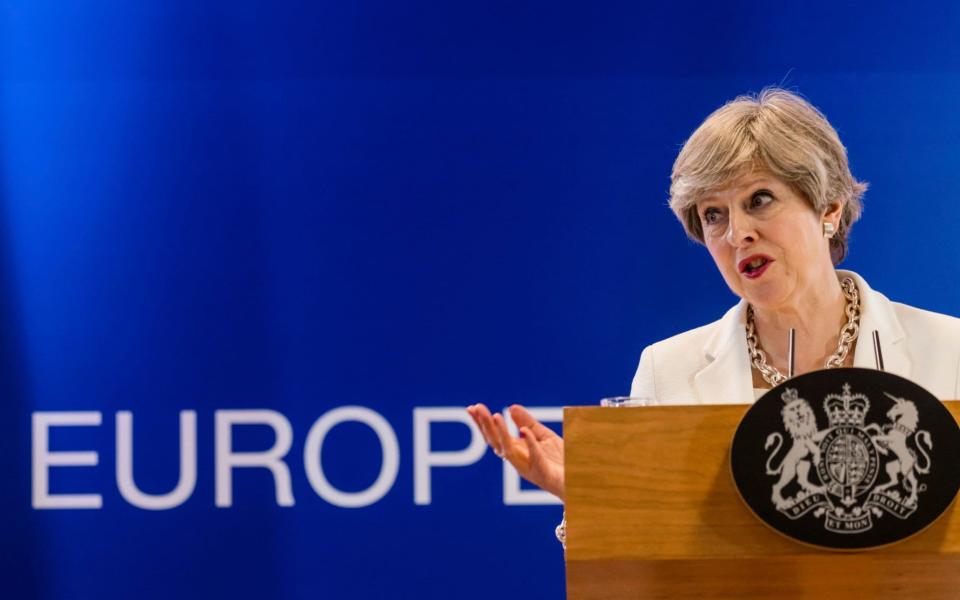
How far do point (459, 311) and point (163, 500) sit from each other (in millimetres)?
840

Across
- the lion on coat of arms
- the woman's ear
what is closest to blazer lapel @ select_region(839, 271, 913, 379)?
the woman's ear

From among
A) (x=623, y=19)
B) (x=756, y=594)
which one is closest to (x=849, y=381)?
(x=756, y=594)

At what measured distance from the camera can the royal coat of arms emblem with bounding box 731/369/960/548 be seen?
1128 millimetres

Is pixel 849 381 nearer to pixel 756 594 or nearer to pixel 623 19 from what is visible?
pixel 756 594

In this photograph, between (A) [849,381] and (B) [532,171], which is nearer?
(A) [849,381]

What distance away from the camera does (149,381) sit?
277 cm

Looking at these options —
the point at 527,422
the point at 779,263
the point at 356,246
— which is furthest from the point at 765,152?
the point at 356,246

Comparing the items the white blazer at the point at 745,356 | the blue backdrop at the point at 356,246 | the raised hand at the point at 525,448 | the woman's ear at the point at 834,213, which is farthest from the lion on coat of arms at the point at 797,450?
the blue backdrop at the point at 356,246

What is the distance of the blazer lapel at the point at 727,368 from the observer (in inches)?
74.7

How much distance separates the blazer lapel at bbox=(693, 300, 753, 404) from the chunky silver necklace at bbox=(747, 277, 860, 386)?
2 centimetres

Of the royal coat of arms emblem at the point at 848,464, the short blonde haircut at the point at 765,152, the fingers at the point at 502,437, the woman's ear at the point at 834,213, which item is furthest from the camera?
the woman's ear at the point at 834,213

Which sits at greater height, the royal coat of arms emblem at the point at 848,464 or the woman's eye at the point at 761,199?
the woman's eye at the point at 761,199

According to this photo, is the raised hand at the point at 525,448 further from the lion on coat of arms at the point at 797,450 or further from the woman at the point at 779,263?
the woman at the point at 779,263

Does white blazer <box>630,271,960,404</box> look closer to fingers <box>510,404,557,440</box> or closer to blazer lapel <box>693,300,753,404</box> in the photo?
blazer lapel <box>693,300,753,404</box>
